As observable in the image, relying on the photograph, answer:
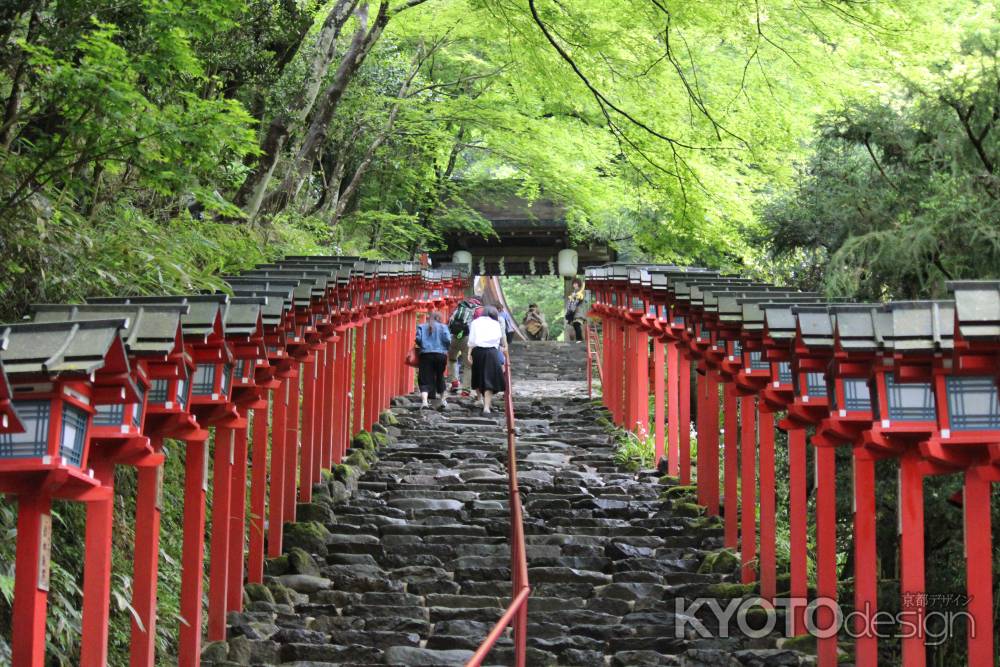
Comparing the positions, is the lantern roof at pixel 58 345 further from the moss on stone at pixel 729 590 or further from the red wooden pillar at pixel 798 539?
the moss on stone at pixel 729 590

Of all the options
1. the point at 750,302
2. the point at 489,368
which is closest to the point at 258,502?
the point at 750,302

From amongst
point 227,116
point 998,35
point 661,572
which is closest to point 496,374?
point 661,572

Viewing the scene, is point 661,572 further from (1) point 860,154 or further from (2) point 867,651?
(1) point 860,154

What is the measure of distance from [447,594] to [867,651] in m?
4.08

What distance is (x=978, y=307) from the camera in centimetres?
844

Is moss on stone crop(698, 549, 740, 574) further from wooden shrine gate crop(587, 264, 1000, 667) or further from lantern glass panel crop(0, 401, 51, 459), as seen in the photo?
lantern glass panel crop(0, 401, 51, 459)

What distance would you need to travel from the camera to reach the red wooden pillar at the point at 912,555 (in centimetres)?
927

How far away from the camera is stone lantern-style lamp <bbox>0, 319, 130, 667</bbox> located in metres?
6.73

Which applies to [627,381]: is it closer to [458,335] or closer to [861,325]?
[458,335]

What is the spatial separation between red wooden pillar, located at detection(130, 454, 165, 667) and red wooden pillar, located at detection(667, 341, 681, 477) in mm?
9286

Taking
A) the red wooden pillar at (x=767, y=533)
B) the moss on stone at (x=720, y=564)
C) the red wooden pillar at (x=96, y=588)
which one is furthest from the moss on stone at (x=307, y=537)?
the red wooden pillar at (x=96, y=588)

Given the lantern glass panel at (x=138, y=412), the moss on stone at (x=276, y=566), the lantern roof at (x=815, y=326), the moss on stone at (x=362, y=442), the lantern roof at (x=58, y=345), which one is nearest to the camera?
the lantern roof at (x=58, y=345)

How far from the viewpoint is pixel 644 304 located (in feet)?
63.9

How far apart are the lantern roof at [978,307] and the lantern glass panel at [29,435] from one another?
5.30 metres
